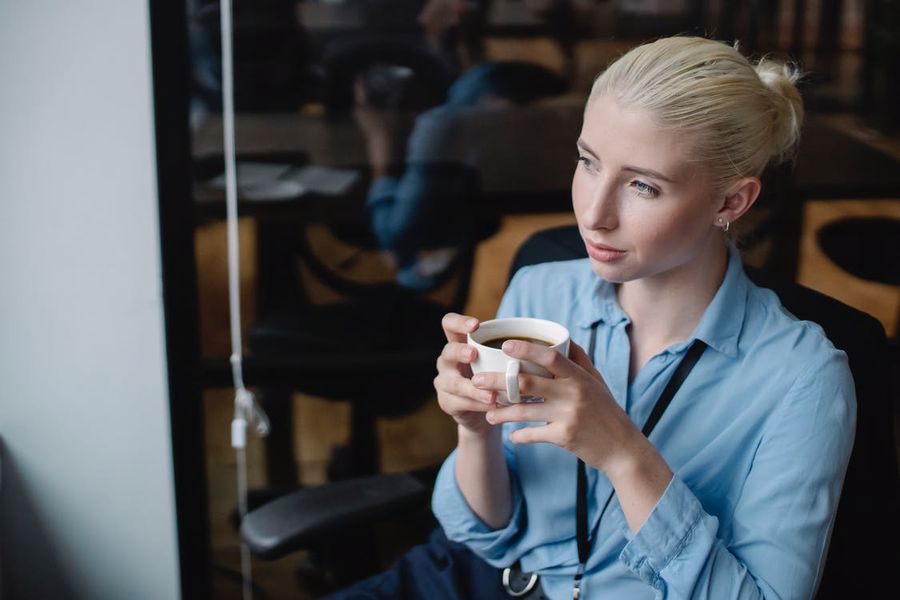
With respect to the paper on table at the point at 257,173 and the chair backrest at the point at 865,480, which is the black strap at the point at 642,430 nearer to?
the chair backrest at the point at 865,480

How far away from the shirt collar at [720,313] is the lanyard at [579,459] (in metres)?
0.02

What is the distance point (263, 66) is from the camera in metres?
1.78

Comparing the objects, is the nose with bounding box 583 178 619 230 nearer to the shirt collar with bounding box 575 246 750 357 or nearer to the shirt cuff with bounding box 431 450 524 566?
the shirt collar with bounding box 575 246 750 357

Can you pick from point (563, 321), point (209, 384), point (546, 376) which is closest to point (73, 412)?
point (209, 384)

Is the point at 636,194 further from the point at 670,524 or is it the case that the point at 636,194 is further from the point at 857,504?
the point at 857,504

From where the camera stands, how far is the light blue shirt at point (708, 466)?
112 centimetres

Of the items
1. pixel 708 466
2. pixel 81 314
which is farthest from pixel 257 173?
pixel 708 466

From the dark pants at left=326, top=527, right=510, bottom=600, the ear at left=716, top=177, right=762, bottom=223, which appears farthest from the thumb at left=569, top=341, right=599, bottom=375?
the dark pants at left=326, top=527, right=510, bottom=600

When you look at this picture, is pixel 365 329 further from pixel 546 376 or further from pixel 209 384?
pixel 546 376

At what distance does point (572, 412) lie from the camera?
108 centimetres

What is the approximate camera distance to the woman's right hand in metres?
1.10

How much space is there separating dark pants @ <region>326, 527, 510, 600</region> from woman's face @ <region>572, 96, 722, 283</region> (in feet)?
1.75

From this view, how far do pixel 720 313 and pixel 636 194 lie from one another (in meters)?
0.21

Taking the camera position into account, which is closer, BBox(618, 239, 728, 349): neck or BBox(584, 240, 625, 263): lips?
BBox(584, 240, 625, 263): lips
